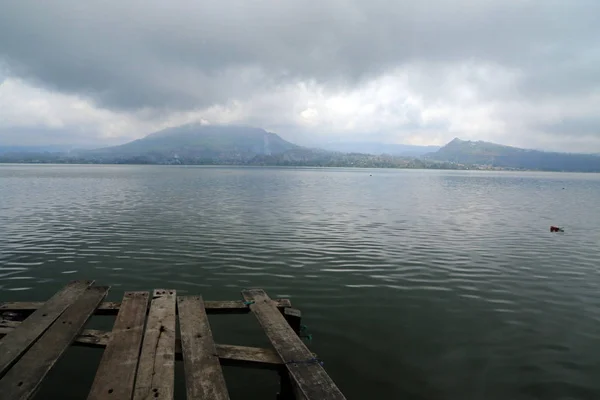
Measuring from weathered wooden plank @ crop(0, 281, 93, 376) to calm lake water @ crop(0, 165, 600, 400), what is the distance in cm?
201

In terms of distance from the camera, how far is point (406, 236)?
29.8 metres

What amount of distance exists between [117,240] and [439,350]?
2327cm

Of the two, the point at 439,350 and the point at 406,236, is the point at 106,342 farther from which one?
the point at 406,236

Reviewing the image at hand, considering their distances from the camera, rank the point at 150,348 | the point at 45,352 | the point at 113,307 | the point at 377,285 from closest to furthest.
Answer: the point at 45,352 → the point at 150,348 → the point at 113,307 → the point at 377,285

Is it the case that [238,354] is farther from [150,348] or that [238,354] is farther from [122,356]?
[122,356]

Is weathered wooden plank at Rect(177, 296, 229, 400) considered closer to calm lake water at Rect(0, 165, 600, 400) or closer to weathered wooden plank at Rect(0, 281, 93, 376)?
calm lake water at Rect(0, 165, 600, 400)

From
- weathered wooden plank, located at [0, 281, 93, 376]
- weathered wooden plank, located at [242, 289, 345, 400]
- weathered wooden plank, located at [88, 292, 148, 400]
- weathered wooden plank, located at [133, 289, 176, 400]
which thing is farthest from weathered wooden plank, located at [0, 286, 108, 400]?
weathered wooden plank, located at [242, 289, 345, 400]

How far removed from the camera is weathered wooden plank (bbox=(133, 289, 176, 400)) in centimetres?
590

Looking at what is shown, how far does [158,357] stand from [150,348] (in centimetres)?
43

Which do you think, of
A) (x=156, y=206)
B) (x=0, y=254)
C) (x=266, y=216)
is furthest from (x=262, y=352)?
(x=156, y=206)

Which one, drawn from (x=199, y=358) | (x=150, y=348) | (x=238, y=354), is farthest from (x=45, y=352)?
(x=238, y=354)

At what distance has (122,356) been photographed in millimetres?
6941

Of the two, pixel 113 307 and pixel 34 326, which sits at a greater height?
pixel 34 326

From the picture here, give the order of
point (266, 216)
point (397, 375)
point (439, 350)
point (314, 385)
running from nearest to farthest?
1. point (314, 385)
2. point (397, 375)
3. point (439, 350)
4. point (266, 216)
